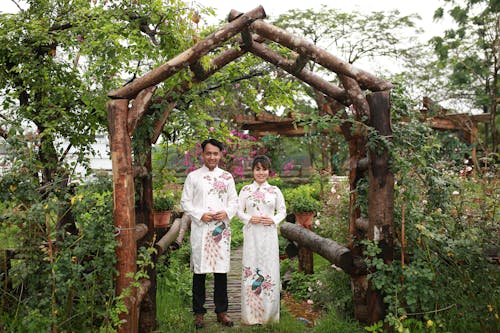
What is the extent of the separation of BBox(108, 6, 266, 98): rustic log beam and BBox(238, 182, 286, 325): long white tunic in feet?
5.10

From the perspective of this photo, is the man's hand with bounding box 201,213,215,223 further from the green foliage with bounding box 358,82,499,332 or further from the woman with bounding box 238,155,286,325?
the green foliage with bounding box 358,82,499,332

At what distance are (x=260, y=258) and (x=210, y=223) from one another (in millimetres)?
613

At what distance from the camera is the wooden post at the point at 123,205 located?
4199 mm

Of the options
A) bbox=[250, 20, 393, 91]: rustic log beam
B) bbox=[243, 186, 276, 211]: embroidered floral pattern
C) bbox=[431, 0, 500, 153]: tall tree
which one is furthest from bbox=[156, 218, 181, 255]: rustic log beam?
bbox=[431, 0, 500, 153]: tall tree

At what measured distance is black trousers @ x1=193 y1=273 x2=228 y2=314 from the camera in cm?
498

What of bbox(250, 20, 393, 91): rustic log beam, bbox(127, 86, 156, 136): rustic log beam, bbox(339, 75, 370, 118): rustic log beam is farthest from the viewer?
bbox(339, 75, 370, 118): rustic log beam

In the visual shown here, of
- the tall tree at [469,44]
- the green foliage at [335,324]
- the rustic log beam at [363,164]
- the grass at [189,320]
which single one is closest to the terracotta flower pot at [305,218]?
the grass at [189,320]

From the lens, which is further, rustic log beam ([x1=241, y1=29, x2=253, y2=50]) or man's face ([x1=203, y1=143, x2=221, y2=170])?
man's face ([x1=203, y1=143, x2=221, y2=170])

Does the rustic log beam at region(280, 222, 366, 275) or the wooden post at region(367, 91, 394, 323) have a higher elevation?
the wooden post at region(367, 91, 394, 323)

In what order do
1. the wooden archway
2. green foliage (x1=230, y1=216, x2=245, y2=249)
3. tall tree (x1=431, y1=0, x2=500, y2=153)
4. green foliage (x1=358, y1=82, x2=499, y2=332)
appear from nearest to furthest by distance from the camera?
green foliage (x1=358, y1=82, x2=499, y2=332)
the wooden archway
green foliage (x1=230, y1=216, x2=245, y2=249)
tall tree (x1=431, y1=0, x2=500, y2=153)

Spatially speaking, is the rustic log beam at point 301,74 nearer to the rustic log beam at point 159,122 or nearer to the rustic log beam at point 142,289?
the rustic log beam at point 159,122

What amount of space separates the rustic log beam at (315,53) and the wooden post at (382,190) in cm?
11

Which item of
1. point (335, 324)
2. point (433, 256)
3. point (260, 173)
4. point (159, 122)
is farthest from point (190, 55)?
point (335, 324)

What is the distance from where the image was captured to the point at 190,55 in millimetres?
4301
